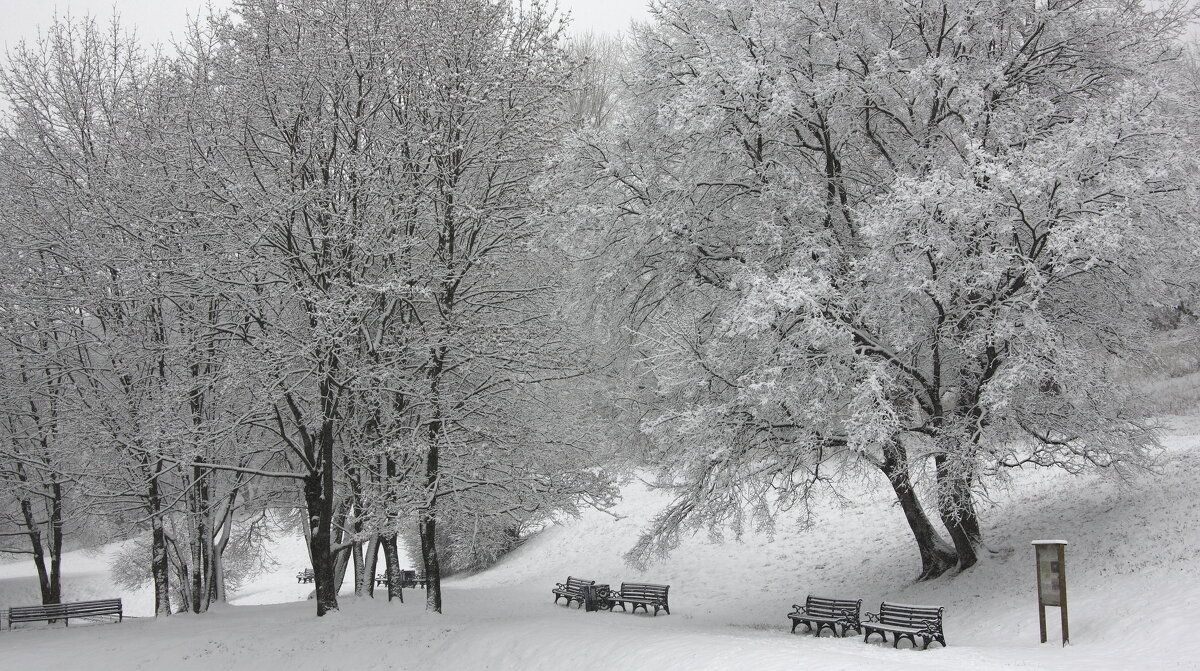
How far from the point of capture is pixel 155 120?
17.1 meters

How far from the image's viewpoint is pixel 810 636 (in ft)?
41.2

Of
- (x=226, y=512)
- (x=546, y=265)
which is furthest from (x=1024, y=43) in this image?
(x=226, y=512)

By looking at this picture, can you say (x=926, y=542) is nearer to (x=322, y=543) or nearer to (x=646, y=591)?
(x=646, y=591)

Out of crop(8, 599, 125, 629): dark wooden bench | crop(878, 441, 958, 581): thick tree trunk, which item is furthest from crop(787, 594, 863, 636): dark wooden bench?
crop(8, 599, 125, 629): dark wooden bench

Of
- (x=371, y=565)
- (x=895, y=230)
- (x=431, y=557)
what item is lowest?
(x=371, y=565)

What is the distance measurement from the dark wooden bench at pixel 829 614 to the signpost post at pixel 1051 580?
2832 mm

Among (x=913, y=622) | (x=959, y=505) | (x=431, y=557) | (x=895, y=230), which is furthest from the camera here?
(x=431, y=557)

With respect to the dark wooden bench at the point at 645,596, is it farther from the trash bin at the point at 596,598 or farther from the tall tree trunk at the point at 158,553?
the tall tree trunk at the point at 158,553

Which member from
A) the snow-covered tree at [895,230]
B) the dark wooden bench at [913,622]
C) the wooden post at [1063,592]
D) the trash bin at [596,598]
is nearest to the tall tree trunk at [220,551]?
the trash bin at [596,598]

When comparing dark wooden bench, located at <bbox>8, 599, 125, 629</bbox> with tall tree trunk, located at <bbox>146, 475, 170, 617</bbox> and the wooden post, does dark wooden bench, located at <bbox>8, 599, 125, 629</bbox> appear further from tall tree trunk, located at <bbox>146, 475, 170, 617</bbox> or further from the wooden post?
the wooden post

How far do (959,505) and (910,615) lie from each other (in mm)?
2768

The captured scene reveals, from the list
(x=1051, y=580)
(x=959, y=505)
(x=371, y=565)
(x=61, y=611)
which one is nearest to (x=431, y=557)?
(x=371, y=565)

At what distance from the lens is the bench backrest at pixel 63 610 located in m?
18.4

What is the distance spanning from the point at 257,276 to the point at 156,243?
5.78 ft
